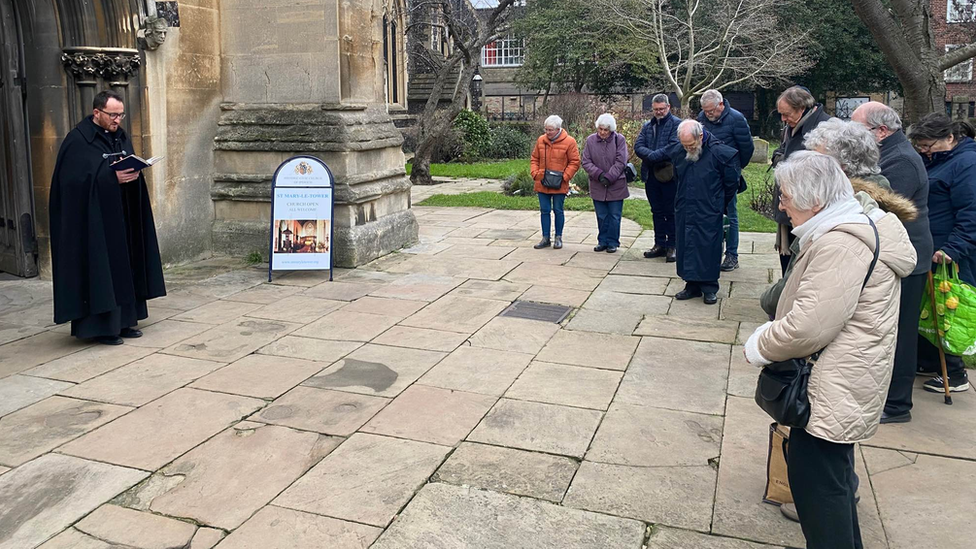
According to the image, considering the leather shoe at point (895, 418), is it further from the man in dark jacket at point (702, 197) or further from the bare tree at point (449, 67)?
the bare tree at point (449, 67)

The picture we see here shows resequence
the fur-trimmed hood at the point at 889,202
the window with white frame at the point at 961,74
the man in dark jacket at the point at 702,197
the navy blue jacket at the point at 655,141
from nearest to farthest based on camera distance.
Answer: the fur-trimmed hood at the point at 889,202 < the man in dark jacket at the point at 702,197 < the navy blue jacket at the point at 655,141 < the window with white frame at the point at 961,74

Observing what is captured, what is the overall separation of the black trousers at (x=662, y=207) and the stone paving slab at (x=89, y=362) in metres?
5.24

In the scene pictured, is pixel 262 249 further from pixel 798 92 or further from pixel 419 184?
pixel 419 184

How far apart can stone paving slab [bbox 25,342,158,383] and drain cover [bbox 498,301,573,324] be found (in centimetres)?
281

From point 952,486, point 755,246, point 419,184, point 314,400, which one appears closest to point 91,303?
point 314,400

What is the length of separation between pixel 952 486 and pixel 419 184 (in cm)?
1446

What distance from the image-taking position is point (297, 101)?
8773mm

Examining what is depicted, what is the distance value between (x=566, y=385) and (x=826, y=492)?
2.43 meters

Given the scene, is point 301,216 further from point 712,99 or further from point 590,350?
point 712,99

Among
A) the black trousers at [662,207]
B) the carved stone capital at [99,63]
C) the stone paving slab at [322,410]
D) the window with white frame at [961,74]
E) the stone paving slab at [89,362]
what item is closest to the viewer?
the stone paving slab at [322,410]

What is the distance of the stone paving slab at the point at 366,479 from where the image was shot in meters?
3.54

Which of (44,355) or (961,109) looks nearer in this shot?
(44,355)

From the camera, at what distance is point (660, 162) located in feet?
27.8

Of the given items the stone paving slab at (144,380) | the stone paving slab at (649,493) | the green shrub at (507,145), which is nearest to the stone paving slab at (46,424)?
the stone paving slab at (144,380)
